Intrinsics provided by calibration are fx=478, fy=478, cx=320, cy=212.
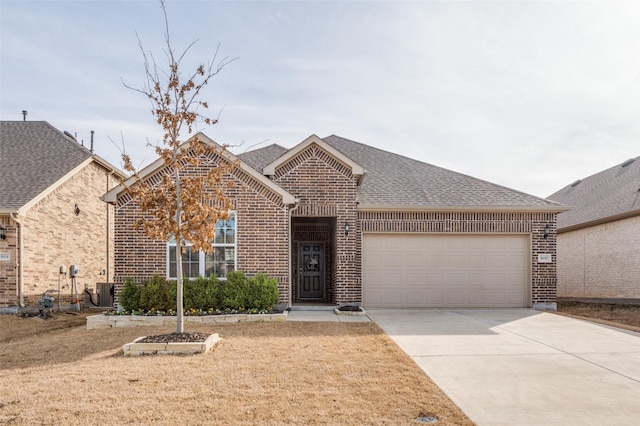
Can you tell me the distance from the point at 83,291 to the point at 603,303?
58.8 ft

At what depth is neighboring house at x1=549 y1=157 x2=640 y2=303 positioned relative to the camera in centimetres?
1541

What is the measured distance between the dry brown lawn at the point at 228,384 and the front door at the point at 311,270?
6629 mm

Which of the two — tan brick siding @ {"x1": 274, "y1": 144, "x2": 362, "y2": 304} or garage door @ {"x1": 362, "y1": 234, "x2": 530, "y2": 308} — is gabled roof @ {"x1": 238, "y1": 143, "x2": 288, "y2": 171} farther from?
garage door @ {"x1": 362, "y1": 234, "x2": 530, "y2": 308}

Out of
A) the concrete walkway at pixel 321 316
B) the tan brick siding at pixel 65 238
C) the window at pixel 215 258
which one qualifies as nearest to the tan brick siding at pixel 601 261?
the concrete walkway at pixel 321 316

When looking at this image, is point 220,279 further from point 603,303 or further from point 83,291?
point 603,303

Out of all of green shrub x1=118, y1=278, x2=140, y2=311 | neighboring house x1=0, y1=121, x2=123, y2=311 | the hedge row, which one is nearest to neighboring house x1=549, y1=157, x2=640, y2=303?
the hedge row

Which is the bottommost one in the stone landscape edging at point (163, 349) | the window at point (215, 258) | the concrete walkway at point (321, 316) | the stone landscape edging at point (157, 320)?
the concrete walkway at point (321, 316)

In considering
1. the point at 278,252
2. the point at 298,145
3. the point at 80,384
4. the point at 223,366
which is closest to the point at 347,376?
the point at 223,366

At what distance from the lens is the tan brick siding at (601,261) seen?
15297 millimetres

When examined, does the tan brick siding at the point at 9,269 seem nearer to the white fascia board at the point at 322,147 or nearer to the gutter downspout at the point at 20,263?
the gutter downspout at the point at 20,263

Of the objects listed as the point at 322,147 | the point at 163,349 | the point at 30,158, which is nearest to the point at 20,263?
the point at 30,158

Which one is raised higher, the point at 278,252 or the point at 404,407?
the point at 278,252

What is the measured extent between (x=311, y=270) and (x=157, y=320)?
603cm

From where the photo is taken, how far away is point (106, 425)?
4625 mm
